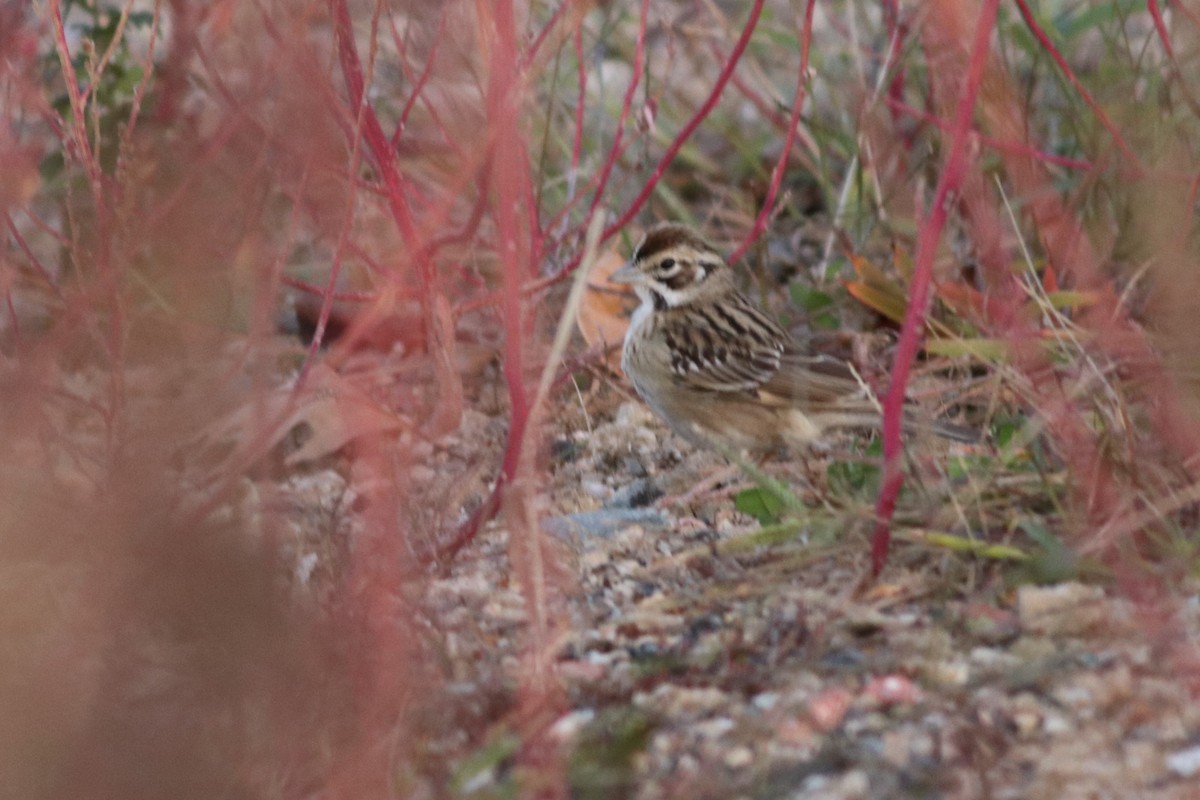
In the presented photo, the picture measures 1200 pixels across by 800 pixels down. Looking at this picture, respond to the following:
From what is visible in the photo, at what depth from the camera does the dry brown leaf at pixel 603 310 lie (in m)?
5.45

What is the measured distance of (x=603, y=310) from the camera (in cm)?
562

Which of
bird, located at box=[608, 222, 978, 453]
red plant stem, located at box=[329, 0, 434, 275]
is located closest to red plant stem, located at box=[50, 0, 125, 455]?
red plant stem, located at box=[329, 0, 434, 275]

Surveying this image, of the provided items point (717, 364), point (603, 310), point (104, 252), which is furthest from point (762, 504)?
point (603, 310)

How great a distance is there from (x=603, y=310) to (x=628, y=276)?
488 millimetres

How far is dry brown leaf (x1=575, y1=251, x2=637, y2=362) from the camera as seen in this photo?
545cm

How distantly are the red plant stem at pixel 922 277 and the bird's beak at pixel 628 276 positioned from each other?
1.75 m

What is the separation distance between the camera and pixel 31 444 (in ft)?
13.7

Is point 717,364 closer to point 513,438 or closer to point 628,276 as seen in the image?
point 628,276

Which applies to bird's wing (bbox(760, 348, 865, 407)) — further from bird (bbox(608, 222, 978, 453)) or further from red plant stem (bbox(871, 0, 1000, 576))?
red plant stem (bbox(871, 0, 1000, 576))

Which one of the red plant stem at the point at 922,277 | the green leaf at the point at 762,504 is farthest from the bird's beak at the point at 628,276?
the red plant stem at the point at 922,277

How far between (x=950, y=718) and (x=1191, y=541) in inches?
29.8

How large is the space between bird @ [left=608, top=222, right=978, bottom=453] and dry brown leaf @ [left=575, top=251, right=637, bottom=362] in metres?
0.25

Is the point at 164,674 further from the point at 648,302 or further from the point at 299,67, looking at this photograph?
the point at 648,302

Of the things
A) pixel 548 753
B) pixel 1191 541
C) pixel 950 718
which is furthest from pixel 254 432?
pixel 1191 541
